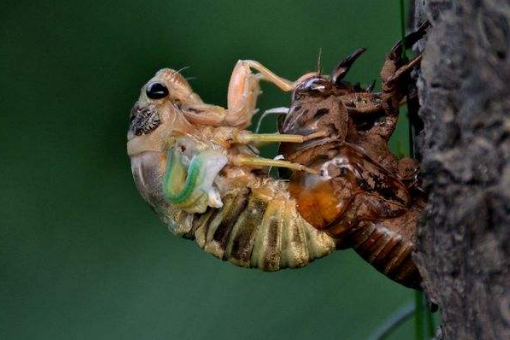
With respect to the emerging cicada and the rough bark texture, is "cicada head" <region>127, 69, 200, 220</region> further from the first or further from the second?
the rough bark texture

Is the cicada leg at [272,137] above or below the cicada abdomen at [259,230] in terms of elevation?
above

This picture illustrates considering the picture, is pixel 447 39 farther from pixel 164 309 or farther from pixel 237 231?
pixel 164 309

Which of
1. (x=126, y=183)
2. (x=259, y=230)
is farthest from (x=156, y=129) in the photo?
(x=126, y=183)

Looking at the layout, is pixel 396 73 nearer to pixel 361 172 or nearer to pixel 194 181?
pixel 361 172

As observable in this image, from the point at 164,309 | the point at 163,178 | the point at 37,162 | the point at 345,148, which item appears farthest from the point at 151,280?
the point at 345,148

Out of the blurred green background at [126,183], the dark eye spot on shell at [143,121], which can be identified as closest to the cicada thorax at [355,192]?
the dark eye spot on shell at [143,121]

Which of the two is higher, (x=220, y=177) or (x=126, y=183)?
(x=220, y=177)

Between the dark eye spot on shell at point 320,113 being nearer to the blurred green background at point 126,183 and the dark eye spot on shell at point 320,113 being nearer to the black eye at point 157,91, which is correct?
the black eye at point 157,91
